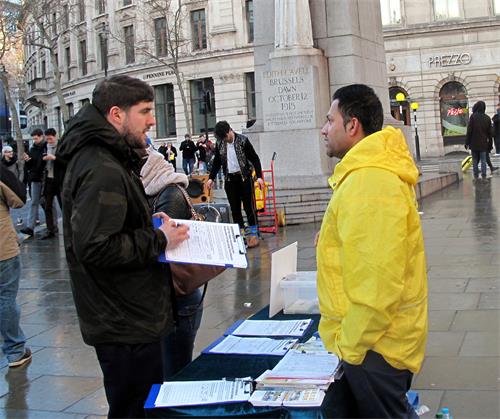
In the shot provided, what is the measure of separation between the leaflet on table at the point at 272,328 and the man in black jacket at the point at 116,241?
82cm

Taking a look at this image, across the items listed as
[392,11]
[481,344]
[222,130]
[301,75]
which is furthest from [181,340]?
[392,11]

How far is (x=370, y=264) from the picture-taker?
2406 mm

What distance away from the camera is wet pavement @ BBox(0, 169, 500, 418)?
4555 mm

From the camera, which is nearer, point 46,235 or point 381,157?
point 381,157

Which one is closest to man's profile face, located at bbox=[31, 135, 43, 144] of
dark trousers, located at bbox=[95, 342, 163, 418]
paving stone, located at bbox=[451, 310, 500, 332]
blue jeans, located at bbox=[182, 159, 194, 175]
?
paving stone, located at bbox=[451, 310, 500, 332]

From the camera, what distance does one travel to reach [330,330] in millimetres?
2701

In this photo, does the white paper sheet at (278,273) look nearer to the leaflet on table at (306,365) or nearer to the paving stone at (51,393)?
the leaflet on table at (306,365)

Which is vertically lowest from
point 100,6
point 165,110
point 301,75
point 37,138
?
point 37,138

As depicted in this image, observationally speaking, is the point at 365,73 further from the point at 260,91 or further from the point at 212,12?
the point at 212,12

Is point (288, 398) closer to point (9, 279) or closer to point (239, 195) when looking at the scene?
point (9, 279)

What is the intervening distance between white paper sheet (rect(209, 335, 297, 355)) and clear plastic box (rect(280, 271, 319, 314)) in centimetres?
54

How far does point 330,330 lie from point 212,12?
48.1 metres

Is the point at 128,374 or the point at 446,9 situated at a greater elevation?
the point at 446,9

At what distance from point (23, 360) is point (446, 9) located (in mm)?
42651
